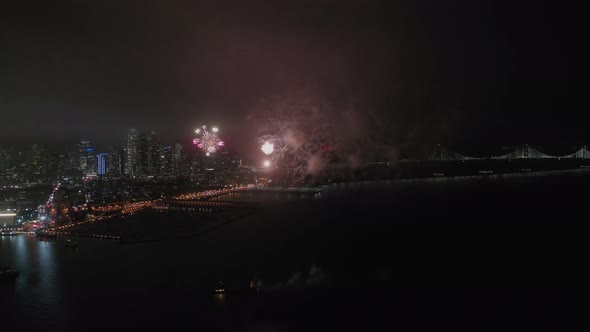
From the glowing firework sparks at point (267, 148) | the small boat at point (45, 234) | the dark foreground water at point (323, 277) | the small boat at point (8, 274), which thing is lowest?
the dark foreground water at point (323, 277)

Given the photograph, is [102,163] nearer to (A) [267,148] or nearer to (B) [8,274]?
(A) [267,148]

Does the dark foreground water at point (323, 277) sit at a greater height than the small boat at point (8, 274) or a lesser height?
lesser

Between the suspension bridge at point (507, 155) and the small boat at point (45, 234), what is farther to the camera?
the suspension bridge at point (507, 155)

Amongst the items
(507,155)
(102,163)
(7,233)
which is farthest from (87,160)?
(507,155)

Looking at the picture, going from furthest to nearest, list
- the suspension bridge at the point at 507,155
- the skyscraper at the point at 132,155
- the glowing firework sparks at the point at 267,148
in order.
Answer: the suspension bridge at the point at 507,155
the skyscraper at the point at 132,155
the glowing firework sparks at the point at 267,148

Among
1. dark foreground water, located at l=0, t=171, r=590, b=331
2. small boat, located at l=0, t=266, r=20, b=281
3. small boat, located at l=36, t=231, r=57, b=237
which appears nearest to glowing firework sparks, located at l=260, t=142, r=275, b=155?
dark foreground water, located at l=0, t=171, r=590, b=331

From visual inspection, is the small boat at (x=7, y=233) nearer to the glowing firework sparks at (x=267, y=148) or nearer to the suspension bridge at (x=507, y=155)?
the glowing firework sparks at (x=267, y=148)

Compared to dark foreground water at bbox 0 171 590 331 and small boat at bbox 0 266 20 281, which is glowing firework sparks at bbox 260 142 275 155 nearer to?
dark foreground water at bbox 0 171 590 331

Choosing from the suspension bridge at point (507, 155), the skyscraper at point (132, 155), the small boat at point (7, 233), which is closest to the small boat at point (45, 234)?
the small boat at point (7, 233)

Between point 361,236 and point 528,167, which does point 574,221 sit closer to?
point 361,236
